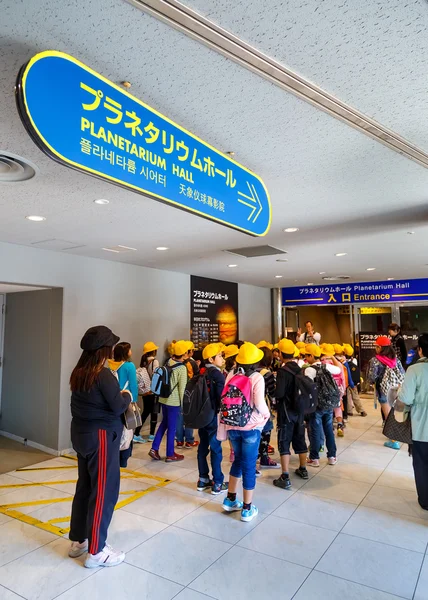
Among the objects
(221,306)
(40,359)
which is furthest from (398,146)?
(221,306)

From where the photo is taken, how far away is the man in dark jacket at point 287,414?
371 cm

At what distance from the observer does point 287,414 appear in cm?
372

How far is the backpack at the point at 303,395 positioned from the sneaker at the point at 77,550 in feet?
6.99

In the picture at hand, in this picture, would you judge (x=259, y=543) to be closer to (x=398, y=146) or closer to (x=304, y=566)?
(x=304, y=566)

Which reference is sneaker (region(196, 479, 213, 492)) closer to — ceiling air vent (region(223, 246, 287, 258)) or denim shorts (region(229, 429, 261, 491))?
denim shorts (region(229, 429, 261, 491))

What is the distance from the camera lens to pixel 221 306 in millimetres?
8586

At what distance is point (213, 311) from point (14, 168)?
6.02m

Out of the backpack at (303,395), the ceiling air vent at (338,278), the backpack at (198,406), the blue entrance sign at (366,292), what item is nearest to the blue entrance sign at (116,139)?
the backpack at (198,406)

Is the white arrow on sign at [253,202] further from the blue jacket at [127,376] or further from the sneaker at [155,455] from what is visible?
the sneaker at [155,455]

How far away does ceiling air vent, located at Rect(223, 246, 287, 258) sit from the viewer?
5.34 meters

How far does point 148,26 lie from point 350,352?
5674 mm

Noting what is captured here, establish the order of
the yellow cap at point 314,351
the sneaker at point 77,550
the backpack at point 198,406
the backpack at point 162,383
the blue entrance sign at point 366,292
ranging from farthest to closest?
the blue entrance sign at point 366,292, the backpack at point 162,383, the yellow cap at point 314,351, the backpack at point 198,406, the sneaker at point 77,550

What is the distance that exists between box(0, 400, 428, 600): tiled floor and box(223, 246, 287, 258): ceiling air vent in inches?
115

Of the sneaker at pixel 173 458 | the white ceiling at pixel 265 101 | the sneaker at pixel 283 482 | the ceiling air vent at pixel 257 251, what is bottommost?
the sneaker at pixel 173 458
